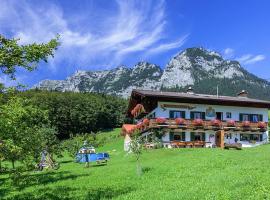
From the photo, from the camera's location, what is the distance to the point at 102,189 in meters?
24.0

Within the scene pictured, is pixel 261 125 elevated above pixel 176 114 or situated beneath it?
situated beneath

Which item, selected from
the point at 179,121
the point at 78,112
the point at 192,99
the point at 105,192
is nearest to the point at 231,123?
the point at 192,99

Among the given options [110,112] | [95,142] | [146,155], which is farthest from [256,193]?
[110,112]

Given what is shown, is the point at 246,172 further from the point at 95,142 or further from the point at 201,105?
the point at 201,105

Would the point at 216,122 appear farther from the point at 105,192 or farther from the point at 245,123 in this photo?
the point at 105,192

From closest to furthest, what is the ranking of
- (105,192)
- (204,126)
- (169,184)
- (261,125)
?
1. (105,192)
2. (169,184)
3. (204,126)
4. (261,125)

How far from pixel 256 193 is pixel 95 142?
1224 inches

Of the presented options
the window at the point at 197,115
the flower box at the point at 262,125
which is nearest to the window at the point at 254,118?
the flower box at the point at 262,125

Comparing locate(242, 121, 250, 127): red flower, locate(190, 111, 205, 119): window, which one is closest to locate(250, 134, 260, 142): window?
locate(242, 121, 250, 127): red flower

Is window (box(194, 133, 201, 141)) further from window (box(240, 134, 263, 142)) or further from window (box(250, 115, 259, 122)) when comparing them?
window (box(250, 115, 259, 122))

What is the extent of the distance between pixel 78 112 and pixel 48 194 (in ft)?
316

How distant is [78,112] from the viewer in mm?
119812

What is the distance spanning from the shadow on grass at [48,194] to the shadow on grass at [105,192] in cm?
122

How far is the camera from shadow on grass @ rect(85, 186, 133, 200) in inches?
836
